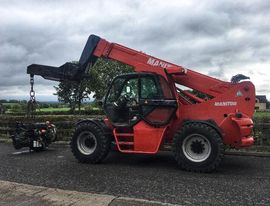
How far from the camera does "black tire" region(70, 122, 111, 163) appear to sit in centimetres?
997

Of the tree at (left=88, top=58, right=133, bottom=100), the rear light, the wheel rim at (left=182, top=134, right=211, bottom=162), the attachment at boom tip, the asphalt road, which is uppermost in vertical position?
the tree at (left=88, top=58, right=133, bottom=100)

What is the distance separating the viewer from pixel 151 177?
8.16 metres

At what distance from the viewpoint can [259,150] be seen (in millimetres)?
11141

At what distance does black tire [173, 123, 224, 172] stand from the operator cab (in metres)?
0.87

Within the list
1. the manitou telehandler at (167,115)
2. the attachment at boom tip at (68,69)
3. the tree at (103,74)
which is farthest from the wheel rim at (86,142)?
the tree at (103,74)

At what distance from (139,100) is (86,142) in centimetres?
185

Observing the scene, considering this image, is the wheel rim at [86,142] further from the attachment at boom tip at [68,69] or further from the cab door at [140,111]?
the attachment at boom tip at [68,69]

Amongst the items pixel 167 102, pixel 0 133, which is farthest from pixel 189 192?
pixel 0 133

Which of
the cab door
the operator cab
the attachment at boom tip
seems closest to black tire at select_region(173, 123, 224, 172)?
the cab door

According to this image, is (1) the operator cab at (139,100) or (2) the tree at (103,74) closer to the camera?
(1) the operator cab at (139,100)

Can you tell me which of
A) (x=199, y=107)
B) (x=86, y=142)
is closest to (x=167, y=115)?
(x=199, y=107)

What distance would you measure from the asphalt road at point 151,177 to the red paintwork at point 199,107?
2.04 feet

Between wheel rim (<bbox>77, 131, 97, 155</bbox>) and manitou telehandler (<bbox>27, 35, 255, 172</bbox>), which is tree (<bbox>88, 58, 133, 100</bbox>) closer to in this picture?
manitou telehandler (<bbox>27, 35, 255, 172</bbox>)

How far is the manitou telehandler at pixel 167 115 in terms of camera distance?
349 inches
